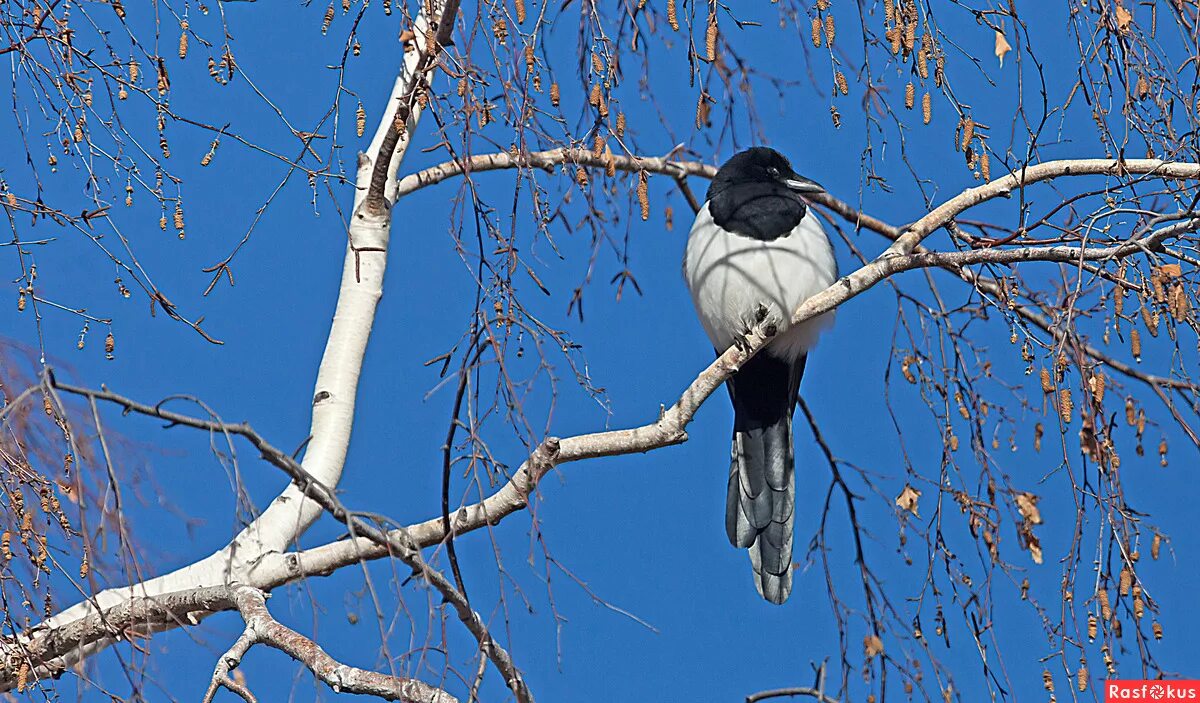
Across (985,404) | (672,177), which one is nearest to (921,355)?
(985,404)

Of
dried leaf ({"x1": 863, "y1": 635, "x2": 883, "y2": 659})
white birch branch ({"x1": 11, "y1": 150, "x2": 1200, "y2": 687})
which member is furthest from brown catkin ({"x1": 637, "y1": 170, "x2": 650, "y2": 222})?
dried leaf ({"x1": 863, "y1": 635, "x2": 883, "y2": 659})

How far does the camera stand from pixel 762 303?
335 centimetres

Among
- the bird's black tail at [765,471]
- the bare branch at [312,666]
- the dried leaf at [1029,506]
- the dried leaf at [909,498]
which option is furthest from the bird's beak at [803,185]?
the bare branch at [312,666]

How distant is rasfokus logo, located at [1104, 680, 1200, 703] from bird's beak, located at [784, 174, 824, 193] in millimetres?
1775

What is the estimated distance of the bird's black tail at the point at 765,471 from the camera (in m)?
3.34

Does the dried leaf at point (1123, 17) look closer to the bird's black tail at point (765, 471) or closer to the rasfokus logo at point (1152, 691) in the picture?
the rasfokus logo at point (1152, 691)

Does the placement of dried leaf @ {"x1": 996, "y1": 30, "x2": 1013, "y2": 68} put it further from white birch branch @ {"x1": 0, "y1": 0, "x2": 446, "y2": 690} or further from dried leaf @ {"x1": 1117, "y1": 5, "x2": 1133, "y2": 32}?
white birch branch @ {"x1": 0, "y1": 0, "x2": 446, "y2": 690}

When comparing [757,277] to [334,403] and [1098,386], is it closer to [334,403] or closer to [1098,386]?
[334,403]

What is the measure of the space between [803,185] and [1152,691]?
1805 millimetres

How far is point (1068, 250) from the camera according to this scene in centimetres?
215

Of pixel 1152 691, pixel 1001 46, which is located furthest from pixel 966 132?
pixel 1152 691

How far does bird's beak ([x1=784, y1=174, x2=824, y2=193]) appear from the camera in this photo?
11.9 feet

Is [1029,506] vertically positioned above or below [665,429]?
below

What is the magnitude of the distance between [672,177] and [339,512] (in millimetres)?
2242
